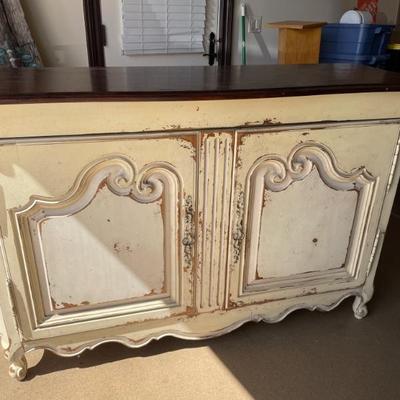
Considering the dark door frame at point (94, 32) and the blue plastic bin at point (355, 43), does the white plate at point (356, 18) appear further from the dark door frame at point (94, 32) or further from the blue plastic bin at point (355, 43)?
the dark door frame at point (94, 32)

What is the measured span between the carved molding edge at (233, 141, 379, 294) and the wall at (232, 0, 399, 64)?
201cm

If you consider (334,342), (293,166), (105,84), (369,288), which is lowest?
(334,342)

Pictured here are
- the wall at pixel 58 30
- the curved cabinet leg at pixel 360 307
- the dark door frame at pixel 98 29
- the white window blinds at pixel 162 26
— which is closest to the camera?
the curved cabinet leg at pixel 360 307

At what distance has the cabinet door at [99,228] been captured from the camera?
41.0 inches

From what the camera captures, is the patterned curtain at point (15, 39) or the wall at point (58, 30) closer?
the patterned curtain at point (15, 39)

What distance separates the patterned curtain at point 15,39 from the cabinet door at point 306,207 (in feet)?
5.65

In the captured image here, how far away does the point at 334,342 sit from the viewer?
1.51 metres

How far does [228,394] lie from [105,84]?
1.03 m

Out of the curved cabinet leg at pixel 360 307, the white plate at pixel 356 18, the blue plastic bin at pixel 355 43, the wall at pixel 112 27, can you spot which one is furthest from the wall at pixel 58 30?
the curved cabinet leg at pixel 360 307

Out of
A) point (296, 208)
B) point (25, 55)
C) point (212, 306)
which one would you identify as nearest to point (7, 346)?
point (212, 306)

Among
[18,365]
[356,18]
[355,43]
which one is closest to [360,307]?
[18,365]

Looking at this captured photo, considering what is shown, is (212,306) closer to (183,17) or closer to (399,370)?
(399,370)

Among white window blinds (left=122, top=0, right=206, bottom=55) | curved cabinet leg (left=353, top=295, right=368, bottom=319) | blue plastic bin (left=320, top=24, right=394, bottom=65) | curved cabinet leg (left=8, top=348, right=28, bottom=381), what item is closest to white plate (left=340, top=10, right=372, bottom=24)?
blue plastic bin (left=320, top=24, right=394, bottom=65)

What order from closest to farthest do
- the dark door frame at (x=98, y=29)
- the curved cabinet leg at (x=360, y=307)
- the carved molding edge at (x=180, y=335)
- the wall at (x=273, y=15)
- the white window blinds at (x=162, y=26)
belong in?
1. the carved molding edge at (x=180, y=335)
2. the curved cabinet leg at (x=360, y=307)
3. the dark door frame at (x=98, y=29)
4. the white window blinds at (x=162, y=26)
5. the wall at (x=273, y=15)
